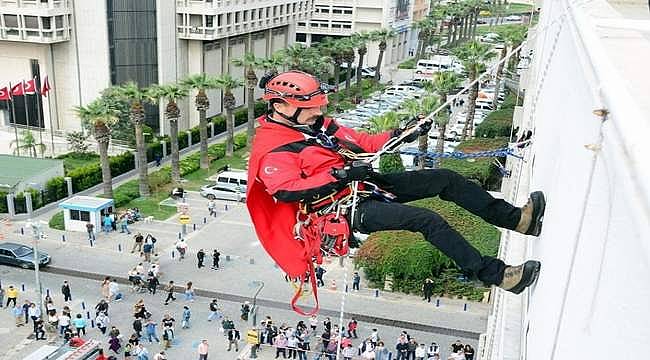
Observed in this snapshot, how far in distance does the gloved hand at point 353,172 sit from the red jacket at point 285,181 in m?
0.09

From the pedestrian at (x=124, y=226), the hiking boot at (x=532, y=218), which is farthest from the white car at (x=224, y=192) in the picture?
the hiking boot at (x=532, y=218)

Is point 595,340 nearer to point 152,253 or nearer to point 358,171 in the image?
point 358,171

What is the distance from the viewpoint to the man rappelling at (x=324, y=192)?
5254 mm

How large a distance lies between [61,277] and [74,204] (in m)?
4.50

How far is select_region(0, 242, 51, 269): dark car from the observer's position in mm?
23984

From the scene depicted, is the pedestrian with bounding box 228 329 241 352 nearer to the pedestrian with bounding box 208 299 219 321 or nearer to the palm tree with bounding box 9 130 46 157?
the pedestrian with bounding box 208 299 219 321

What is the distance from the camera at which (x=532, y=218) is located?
201 inches

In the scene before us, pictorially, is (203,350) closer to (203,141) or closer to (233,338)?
(233,338)

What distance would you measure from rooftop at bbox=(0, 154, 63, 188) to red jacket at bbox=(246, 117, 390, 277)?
26.4 meters

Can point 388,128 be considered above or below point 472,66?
below

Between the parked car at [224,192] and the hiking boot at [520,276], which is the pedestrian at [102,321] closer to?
the parked car at [224,192]

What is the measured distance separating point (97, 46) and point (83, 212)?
584 inches

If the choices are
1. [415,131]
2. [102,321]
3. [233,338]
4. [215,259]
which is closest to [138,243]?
[215,259]

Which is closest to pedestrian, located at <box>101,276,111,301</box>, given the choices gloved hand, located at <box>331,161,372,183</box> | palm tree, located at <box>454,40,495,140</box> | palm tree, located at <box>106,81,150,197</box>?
palm tree, located at <box>106,81,150,197</box>
